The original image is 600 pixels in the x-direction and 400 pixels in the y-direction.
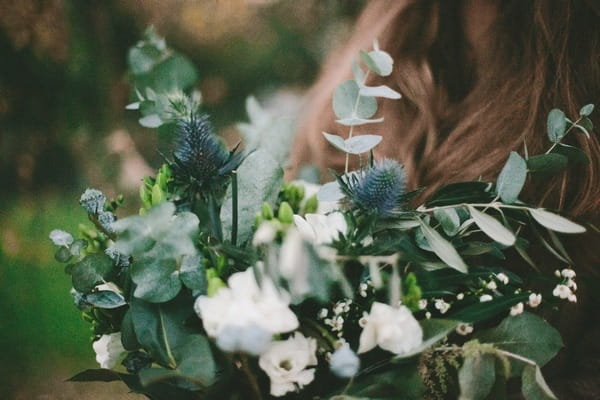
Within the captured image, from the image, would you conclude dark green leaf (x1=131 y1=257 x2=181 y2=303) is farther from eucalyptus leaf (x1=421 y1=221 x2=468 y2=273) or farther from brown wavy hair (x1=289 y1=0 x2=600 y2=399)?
brown wavy hair (x1=289 y1=0 x2=600 y2=399)

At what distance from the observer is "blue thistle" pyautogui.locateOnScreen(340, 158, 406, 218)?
45cm

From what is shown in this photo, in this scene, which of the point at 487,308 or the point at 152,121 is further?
the point at 152,121

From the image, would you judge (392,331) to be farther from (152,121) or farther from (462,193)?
(152,121)

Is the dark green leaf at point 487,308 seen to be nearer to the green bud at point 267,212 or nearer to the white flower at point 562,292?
the white flower at point 562,292

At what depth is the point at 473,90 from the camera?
76 cm

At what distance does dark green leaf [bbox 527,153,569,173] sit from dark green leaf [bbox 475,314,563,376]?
0.13m

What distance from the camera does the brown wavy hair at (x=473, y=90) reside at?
68cm

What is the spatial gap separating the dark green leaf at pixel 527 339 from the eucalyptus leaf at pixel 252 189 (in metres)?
0.21

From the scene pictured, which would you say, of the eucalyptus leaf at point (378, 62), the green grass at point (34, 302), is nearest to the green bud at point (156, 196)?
the eucalyptus leaf at point (378, 62)

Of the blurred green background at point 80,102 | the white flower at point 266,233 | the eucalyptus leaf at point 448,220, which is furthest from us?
the blurred green background at point 80,102

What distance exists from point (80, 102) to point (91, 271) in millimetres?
432

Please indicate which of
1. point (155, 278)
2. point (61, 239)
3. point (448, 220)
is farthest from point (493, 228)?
point (61, 239)

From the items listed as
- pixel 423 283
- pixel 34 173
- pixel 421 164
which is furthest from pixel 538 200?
pixel 34 173

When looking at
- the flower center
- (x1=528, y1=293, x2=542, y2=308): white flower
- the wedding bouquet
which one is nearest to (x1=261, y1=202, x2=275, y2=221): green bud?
the wedding bouquet
